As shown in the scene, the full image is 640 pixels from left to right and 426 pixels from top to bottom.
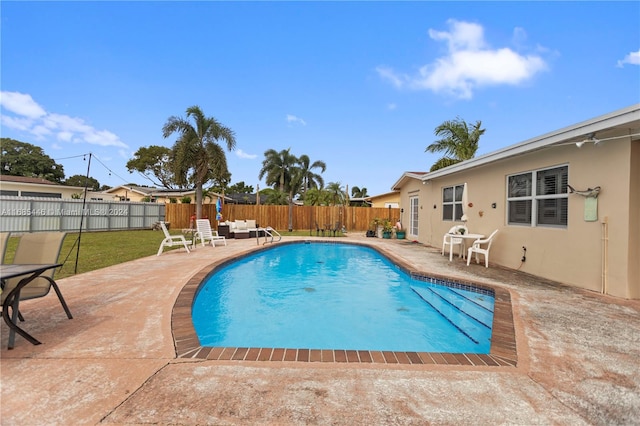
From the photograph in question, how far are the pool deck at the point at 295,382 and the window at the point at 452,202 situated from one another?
6.88 meters

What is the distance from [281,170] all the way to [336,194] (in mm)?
5006

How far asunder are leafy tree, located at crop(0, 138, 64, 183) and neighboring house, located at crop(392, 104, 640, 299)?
153 ft

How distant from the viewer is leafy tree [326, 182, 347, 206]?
24.2m

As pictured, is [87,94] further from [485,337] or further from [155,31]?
[485,337]

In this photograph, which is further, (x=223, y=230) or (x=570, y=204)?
(x=223, y=230)

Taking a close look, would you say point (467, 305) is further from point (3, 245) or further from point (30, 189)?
point (30, 189)

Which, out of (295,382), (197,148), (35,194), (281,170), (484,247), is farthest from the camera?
(281,170)

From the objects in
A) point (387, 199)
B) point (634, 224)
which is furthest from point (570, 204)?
point (387, 199)

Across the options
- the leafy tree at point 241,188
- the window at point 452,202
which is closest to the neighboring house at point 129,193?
the leafy tree at point 241,188

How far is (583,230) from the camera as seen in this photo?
550 cm

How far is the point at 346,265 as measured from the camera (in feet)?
30.6

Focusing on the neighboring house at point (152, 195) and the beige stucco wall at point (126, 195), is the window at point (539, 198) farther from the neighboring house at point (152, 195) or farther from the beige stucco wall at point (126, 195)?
the beige stucco wall at point (126, 195)

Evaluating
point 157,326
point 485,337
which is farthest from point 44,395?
point 485,337

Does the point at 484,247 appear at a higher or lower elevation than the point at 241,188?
lower
